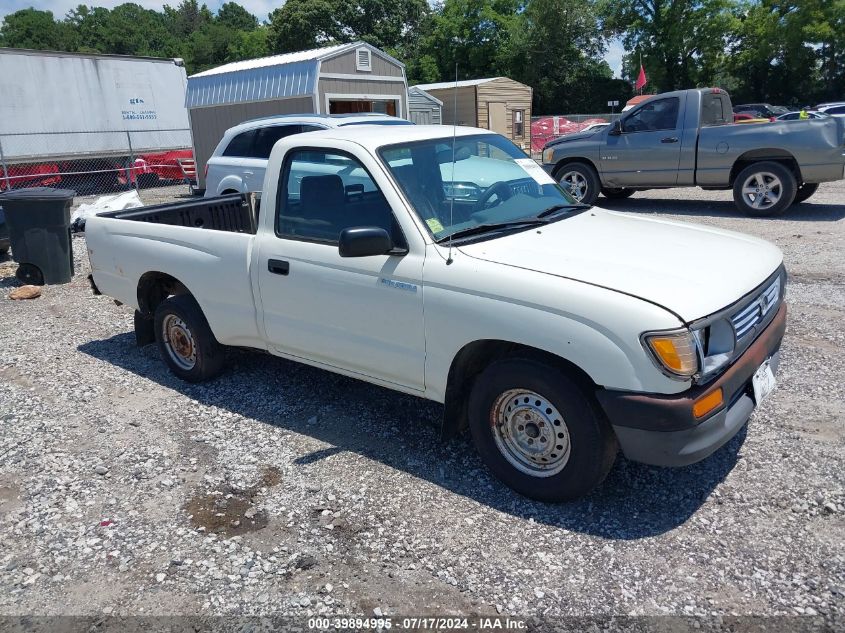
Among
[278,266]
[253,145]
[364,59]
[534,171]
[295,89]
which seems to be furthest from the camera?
[364,59]

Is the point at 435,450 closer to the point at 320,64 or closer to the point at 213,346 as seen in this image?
the point at 213,346

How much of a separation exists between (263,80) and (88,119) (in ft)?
21.2

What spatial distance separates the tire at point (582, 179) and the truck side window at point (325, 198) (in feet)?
29.6

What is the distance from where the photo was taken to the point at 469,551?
3.27m

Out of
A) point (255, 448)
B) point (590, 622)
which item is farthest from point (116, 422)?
point (590, 622)

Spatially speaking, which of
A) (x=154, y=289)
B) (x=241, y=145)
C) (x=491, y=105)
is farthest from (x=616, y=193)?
(x=491, y=105)

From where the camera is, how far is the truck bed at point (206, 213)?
5.91 metres

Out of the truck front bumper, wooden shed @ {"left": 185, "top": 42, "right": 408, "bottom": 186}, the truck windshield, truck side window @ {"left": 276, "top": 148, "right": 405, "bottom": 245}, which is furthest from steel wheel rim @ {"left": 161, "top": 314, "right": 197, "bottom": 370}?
wooden shed @ {"left": 185, "top": 42, "right": 408, "bottom": 186}

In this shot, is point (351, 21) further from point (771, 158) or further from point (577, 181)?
point (771, 158)

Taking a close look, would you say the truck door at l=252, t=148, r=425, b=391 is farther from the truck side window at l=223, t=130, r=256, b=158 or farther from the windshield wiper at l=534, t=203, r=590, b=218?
the truck side window at l=223, t=130, r=256, b=158

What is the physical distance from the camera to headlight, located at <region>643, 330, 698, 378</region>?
9.76ft

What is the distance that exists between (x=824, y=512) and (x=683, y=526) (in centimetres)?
68

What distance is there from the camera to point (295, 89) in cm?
1647

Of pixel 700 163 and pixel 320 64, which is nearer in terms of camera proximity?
pixel 700 163
